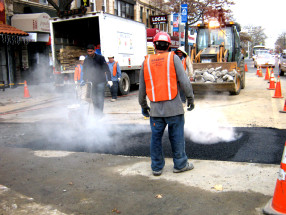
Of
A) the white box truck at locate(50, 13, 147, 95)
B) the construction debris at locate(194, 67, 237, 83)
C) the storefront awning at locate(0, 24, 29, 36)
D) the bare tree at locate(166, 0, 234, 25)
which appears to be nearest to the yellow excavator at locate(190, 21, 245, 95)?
the construction debris at locate(194, 67, 237, 83)

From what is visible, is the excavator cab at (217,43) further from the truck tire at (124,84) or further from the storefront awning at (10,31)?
the storefront awning at (10,31)

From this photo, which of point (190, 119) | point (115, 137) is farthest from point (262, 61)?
point (115, 137)

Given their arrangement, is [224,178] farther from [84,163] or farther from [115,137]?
[115,137]

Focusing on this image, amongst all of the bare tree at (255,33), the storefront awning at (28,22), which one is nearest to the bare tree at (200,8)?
the storefront awning at (28,22)

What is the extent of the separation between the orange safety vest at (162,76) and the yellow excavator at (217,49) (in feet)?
23.7

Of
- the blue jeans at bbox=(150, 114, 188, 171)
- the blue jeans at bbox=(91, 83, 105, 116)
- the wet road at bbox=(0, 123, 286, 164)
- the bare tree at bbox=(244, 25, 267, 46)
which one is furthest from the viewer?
the bare tree at bbox=(244, 25, 267, 46)

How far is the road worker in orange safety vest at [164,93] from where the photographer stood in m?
3.79

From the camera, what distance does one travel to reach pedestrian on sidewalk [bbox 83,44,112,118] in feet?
24.0

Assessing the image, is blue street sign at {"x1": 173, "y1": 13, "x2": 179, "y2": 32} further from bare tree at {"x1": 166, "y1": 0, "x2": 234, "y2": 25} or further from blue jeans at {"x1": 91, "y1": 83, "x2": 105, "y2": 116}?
blue jeans at {"x1": 91, "y1": 83, "x2": 105, "y2": 116}

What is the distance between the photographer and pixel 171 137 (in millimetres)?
4008

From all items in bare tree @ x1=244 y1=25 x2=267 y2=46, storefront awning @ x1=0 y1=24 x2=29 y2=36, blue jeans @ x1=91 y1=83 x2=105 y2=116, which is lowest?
blue jeans @ x1=91 y1=83 x2=105 y2=116

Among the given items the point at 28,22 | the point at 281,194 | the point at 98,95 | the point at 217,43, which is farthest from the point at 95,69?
the point at 28,22

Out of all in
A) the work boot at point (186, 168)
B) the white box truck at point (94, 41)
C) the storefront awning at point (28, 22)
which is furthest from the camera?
the storefront awning at point (28, 22)

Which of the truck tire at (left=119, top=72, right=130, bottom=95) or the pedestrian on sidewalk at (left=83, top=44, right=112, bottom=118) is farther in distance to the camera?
the truck tire at (left=119, top=72, right=130, bottom=95)
